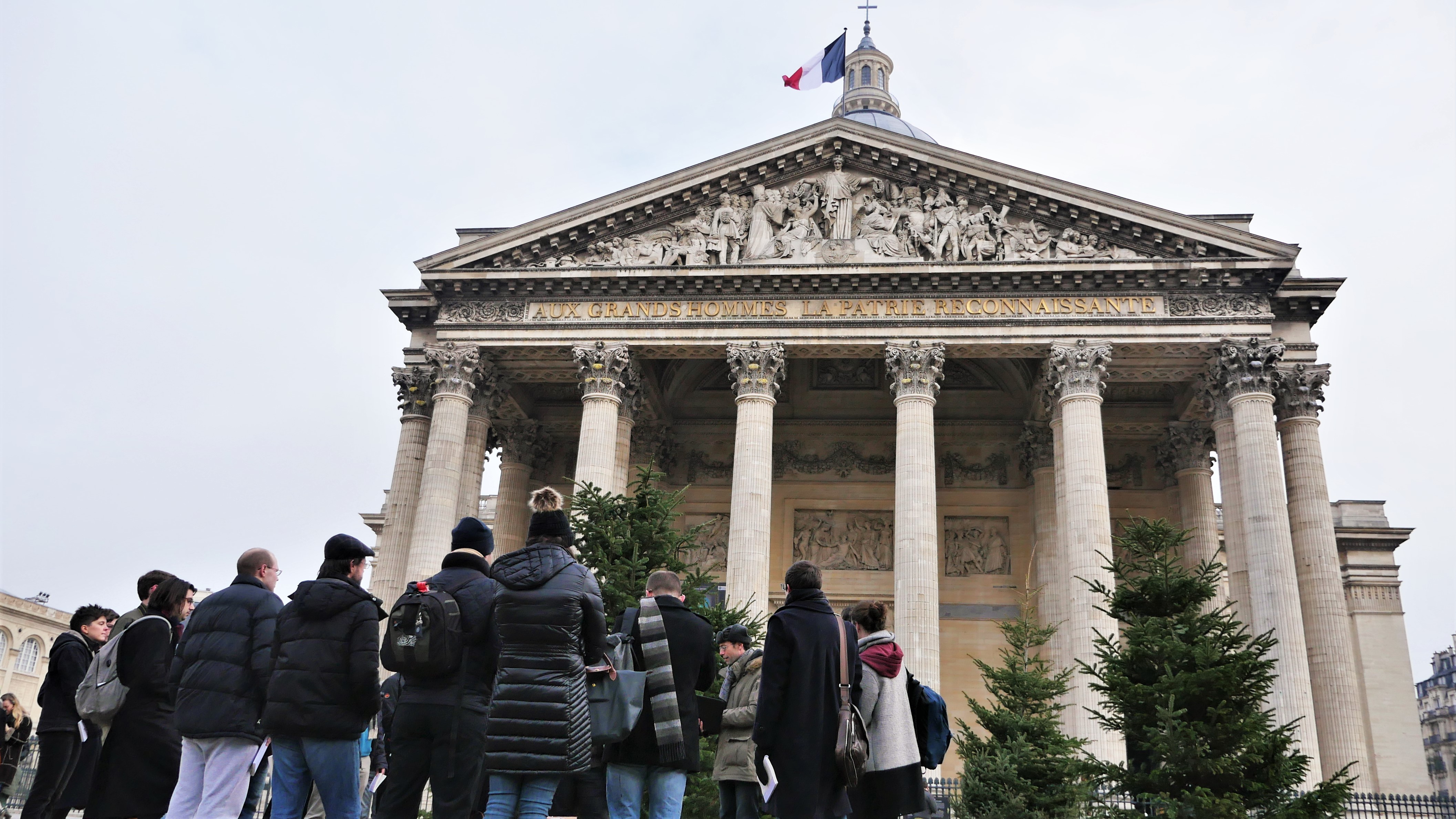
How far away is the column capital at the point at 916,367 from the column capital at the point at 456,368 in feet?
33.5

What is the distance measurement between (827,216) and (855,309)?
2.67m

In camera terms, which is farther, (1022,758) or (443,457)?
(443,457)

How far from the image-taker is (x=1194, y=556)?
2903 cm

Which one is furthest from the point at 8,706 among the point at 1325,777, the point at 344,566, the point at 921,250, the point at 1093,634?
the point at 1325,777

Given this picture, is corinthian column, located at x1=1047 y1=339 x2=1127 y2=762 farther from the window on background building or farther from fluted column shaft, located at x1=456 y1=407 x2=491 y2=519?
the window on background building

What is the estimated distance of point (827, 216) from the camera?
2725 cm

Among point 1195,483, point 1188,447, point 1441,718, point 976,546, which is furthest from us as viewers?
point 1441,718

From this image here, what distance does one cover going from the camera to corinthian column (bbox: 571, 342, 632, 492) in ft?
84.5

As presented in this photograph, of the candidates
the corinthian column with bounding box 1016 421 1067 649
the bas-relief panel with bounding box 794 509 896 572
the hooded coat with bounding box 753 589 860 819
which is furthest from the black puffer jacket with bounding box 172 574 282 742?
the bas-relief panel with bounding box 794 509 896 572

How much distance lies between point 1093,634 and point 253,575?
62.6 feet

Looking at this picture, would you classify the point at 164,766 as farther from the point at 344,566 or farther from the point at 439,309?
the point at 439,309

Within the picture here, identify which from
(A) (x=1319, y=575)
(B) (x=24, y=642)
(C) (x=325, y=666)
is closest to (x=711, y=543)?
(A) (x=1319, y=575)

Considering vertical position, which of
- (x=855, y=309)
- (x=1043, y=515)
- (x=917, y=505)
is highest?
(x=855, y=309)

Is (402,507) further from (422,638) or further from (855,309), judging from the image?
(422,638)
